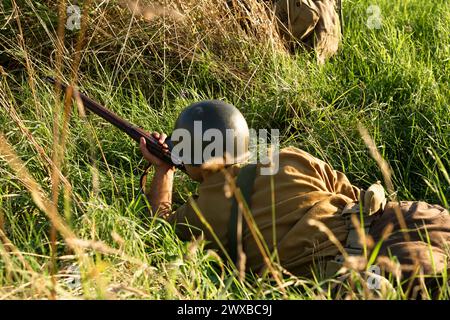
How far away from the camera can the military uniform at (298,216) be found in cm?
354

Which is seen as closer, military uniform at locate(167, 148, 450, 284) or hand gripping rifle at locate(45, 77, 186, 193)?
military uniform at locate(167, 148, 450, 284)

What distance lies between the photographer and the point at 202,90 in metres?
5.46

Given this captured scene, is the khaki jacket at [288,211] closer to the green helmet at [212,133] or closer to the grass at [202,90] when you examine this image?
the green helmet at [212,133]

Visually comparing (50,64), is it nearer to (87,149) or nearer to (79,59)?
(79,59)

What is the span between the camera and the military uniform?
3.54m

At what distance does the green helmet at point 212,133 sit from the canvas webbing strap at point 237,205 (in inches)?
5.2

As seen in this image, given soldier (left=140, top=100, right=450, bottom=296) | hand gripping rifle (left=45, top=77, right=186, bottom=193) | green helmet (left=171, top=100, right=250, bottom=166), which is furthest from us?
hand gripping rifle (left=45, top=77, right=186, bottom=193)

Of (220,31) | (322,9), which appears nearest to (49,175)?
(220,31)

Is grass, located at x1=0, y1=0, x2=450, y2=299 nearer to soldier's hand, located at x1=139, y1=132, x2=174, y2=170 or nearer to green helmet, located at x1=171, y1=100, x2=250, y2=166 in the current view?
soldier's hand, located at x1=139, y1=132, x2=174, y2=170

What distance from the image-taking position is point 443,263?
335 cm

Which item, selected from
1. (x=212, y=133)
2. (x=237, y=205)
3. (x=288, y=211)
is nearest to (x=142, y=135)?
(x=212, y=133)

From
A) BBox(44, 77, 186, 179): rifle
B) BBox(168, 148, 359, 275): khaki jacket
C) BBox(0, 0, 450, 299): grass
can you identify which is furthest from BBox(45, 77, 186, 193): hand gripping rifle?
BBox(168, 148, 359, 275): khaki jacket
